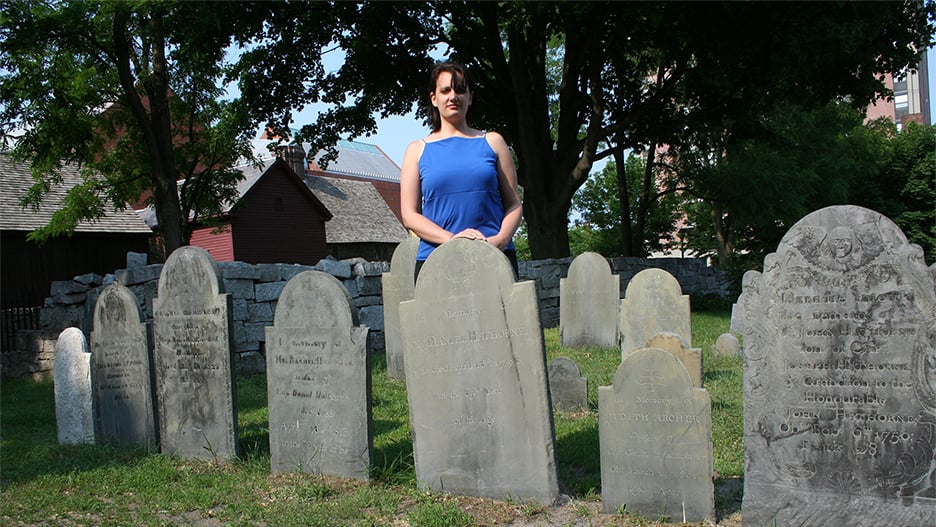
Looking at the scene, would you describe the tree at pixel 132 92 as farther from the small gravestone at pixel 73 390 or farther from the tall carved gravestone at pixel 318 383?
the tall carved gravestone at pixel 318 383

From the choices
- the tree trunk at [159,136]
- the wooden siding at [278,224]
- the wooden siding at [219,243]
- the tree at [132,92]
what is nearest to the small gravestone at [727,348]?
the tree at [132,92]

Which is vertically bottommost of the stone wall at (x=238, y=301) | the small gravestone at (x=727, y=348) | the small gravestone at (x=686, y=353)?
the small gravestone at (x=727, y=348)

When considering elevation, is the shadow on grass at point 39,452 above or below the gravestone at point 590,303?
below

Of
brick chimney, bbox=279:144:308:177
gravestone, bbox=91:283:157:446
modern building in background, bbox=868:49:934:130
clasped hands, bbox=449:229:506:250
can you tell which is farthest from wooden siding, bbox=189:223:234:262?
modern building in background, bbox=868:49:934:130

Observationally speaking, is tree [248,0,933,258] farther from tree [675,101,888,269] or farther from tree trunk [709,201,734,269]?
tree trunk [709,201,734,269]

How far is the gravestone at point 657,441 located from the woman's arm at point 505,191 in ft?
3.53

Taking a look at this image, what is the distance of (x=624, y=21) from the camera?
51.9ft

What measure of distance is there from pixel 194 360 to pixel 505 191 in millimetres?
2906

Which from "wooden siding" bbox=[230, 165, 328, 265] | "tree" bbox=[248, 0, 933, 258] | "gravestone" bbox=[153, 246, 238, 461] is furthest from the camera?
"wooden siding" bbox=[230, 165, 328, 265]

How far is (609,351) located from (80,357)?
7.63 meters

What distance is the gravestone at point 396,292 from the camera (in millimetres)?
9977

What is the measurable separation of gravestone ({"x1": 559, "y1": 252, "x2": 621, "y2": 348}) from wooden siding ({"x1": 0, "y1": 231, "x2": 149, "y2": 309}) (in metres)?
15.1

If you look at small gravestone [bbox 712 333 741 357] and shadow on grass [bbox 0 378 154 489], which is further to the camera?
small gravestone [bbox 712 333 741 357]

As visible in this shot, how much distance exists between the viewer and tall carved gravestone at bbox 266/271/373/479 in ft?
17.0
